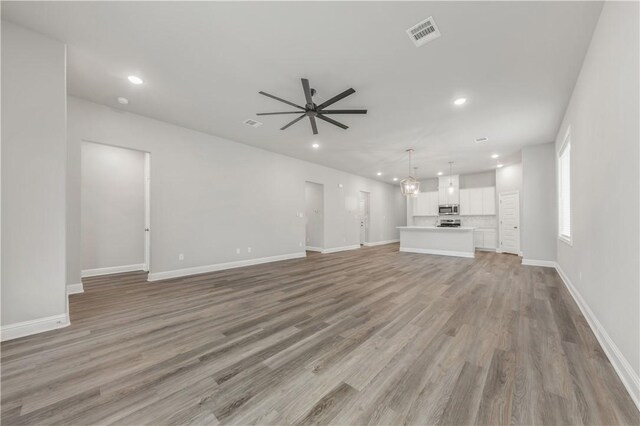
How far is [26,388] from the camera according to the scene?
1644 mm

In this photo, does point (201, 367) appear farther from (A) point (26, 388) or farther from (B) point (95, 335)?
(B) point (95, 335)

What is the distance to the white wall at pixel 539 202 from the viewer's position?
5.66 meters

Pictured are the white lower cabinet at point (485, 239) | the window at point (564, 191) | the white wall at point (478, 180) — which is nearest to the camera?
the window at point (564, 191)

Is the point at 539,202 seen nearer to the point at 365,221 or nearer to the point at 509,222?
the point at 509,222

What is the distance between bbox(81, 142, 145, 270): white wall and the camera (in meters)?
5.02

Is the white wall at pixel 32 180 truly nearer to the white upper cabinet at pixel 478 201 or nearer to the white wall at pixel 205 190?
the white wall at pixel 205 190

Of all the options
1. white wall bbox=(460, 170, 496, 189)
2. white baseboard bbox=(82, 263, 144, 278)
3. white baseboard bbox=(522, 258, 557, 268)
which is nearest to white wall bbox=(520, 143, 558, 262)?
white baseboard bbox=(522, 258, 557, 268)

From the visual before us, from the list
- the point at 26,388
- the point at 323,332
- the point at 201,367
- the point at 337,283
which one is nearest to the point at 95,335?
the point at 26,388

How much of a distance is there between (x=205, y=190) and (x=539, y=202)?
316 inches

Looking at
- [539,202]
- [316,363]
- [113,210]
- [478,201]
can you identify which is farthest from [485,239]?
[113,210]

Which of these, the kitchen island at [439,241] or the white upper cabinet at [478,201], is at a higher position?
the white upper cabinet at [478,201]

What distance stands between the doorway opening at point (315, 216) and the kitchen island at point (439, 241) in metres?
3.00

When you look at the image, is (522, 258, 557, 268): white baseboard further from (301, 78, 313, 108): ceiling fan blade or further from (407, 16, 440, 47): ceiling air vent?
(301, 78, 313, 108): ceiling fan blade

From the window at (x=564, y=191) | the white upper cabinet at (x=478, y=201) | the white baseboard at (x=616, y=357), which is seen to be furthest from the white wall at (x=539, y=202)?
the white baseboard at (x=616, y=357)
